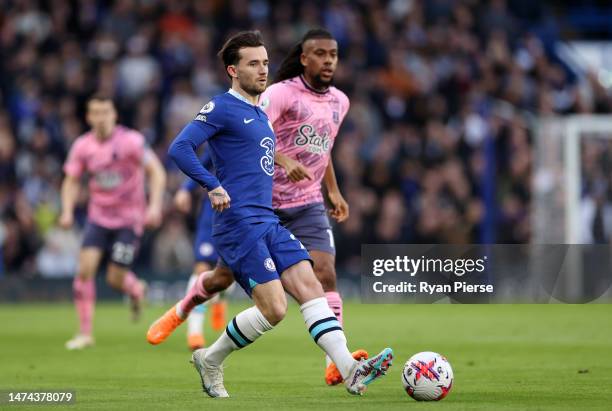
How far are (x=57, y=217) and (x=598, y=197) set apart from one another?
8.82m

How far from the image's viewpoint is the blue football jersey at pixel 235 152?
8523mm

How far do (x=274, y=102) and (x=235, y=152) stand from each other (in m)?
1.23

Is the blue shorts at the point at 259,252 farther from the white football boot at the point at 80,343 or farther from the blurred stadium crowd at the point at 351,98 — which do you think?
the blurred stadium crowd at the point at 351,98

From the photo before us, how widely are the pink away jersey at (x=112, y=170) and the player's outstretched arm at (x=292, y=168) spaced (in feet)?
18.2

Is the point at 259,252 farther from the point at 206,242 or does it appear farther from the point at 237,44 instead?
the point at 206,242

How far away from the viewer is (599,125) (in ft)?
71.3

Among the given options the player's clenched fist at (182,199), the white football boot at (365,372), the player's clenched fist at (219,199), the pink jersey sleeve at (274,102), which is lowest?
the white football boot at (365,372)

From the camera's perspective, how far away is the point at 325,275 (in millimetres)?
9852

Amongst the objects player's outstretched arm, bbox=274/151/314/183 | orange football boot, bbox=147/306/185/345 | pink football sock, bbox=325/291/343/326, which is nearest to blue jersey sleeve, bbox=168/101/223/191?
player's outstretched arm, bbox=274/151/314/183

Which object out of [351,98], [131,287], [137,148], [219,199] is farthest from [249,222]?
[351,98]

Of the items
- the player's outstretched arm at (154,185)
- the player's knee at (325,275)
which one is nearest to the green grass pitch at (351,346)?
the player's knee at (325,275)

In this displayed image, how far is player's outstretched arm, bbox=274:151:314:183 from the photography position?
9.19 m

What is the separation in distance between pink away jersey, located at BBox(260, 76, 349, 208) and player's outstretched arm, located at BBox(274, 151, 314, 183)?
53 cm

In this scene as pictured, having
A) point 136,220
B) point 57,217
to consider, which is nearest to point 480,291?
point 136,220
